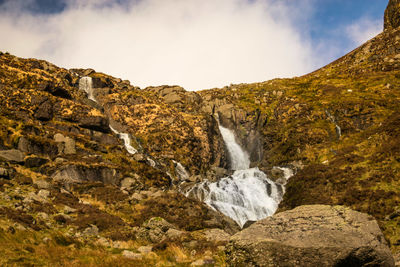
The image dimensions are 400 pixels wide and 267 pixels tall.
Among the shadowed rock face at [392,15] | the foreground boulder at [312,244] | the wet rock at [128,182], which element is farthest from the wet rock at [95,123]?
the shadowed rock face at [392,15]

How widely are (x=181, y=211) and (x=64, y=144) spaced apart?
21.1 m

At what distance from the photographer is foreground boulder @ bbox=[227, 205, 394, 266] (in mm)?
7141

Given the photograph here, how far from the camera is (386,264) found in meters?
7.61

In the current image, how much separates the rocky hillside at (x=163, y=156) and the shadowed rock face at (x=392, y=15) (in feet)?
50.2

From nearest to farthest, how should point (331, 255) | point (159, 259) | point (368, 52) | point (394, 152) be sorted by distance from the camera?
point (331, 255)
point (159, 259)
point (394, 152)
point (368, 52)

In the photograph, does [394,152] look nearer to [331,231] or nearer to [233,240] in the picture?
[331,231]

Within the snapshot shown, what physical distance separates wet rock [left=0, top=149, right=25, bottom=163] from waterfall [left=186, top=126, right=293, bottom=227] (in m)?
22.9

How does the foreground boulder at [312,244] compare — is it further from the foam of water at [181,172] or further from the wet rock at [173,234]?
the foam of water at [181,172]

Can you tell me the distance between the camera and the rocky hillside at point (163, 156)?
14477 millimetres

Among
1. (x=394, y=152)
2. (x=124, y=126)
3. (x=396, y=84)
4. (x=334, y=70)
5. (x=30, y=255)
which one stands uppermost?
(x=334, y=70)

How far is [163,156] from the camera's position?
179 ft

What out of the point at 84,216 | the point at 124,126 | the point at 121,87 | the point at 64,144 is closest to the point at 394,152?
the point at 84,216

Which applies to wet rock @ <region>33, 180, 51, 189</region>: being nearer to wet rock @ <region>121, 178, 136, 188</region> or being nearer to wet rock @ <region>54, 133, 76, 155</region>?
wet rock @ <region>121, 178, 136, 188</region>

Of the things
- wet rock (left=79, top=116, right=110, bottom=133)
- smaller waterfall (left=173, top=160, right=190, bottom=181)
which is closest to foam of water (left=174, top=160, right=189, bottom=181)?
smaller waterfall (left=173, top=160, right=190, bottom=181)
